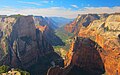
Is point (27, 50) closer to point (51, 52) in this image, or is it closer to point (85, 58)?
point (51, 52)

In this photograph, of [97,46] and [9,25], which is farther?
[9,25]

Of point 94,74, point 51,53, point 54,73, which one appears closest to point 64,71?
point 54,73

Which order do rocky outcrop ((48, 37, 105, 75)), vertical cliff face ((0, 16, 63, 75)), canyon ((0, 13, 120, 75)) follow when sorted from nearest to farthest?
canyon ((0, 13, 120, 75)) → rocky outcrop ((48, 37, 105, 75)) → vertical cliff face ((0, 16, 63, 75))

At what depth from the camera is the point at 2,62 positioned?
535 feet

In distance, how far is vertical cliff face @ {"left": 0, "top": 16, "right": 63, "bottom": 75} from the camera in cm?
16650

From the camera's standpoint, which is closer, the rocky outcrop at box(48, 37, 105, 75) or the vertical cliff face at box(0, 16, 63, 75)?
the rocky outcrop at box(48, 37, 105, 75)

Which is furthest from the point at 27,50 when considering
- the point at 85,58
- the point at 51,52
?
the point at 85,58

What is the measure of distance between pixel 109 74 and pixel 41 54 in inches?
2307

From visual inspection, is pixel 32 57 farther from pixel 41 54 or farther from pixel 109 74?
pixel 109 74

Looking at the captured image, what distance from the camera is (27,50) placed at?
17050 centimetres

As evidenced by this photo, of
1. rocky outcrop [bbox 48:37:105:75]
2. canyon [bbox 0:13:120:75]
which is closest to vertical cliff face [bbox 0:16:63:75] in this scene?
canyon [bbox 0:13:120:75]

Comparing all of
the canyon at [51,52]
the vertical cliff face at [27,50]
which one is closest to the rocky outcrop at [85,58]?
the canyon at [51,52]

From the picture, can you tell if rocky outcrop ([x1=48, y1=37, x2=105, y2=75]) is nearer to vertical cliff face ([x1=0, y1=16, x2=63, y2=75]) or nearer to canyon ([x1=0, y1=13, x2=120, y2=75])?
canyon ([x1=0, y1=13, x2=120, y2=75])

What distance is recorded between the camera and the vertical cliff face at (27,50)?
166500 millimetres
